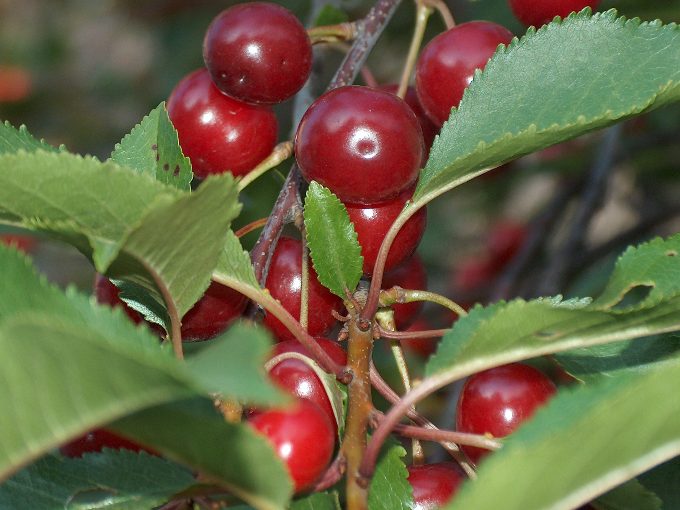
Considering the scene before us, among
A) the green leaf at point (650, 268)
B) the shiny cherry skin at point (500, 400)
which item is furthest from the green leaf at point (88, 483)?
the green leaf at point (650, 268)

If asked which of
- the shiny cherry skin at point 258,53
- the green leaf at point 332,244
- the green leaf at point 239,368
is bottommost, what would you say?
the green leaf at point 332,244

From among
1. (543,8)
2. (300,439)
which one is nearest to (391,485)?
(300,439)

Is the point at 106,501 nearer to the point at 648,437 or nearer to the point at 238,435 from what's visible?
the point at 238,435

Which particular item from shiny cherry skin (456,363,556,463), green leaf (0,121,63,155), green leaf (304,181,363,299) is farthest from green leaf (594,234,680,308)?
green leaf (0,121,63,155)

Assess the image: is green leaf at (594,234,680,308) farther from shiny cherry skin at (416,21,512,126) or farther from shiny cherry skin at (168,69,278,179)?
shiny cherry skin at (168,69,278,179)

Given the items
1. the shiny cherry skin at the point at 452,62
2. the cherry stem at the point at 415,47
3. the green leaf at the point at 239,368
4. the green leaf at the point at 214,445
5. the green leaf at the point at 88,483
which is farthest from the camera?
the cherry stem at the point at 415,47

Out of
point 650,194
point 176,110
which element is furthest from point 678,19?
point 176,110

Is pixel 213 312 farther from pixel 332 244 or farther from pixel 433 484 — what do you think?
pixel 433 484

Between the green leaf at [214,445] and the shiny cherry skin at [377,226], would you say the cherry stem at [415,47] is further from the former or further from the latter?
the green leaf at [214,445]
